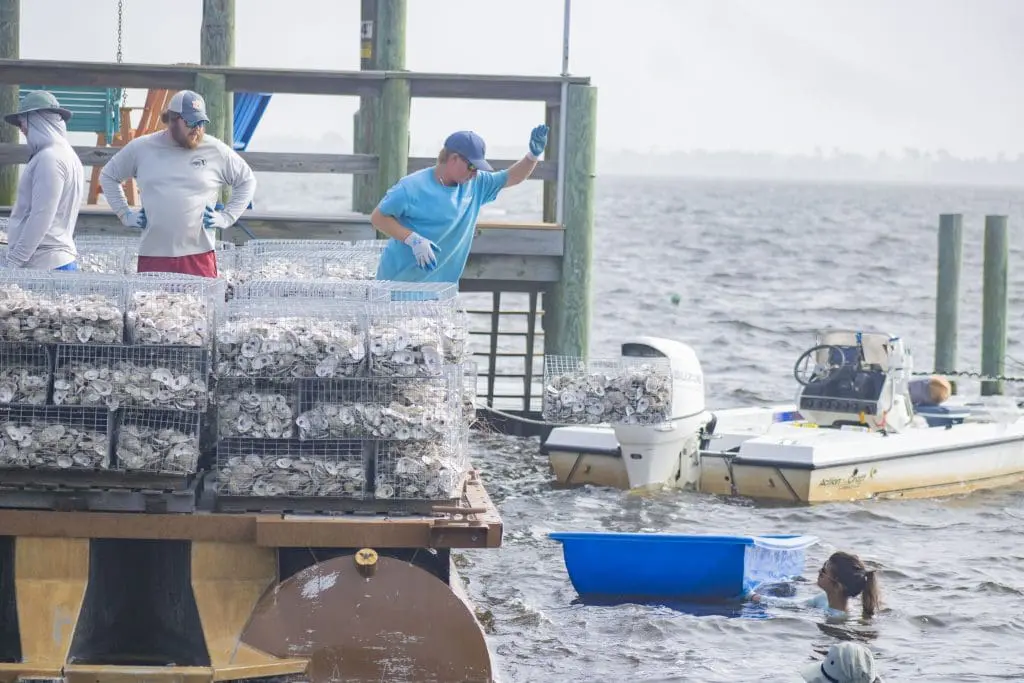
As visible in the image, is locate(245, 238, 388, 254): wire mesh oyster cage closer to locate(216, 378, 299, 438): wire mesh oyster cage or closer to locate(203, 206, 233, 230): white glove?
locate(203, 206, 233, 230): white glove

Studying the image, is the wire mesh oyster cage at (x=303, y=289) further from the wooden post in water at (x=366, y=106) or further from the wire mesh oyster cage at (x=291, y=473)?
the wooden post in water at (x=366, y=106)

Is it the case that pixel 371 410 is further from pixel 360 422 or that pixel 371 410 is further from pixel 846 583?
pixel 846 583

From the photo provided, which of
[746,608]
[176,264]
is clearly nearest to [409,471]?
[176,264]

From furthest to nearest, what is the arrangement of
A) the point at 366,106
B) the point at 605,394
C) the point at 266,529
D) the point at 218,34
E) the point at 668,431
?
1. the point at 366,106
2. the point at 218,34
3. the point at 668,431
4. the point at 605,394
5. the point at 266,529

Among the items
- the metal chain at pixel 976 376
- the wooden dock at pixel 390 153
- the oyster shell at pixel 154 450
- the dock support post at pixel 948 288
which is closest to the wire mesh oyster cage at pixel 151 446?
the oyster shell at pixel 154 450

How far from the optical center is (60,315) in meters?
7.38

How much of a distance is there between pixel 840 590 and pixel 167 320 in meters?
4.90

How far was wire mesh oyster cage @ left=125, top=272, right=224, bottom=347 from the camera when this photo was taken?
7.36 metres

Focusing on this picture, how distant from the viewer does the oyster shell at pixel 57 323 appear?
7.36 meters

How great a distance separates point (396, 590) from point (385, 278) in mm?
2191

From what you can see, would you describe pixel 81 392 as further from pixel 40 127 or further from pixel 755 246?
pixel 755 246

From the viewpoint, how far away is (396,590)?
726 centimetres

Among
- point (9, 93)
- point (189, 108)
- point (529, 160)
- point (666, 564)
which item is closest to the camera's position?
point (189, 108)

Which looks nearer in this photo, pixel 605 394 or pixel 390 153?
pixel 605 394
